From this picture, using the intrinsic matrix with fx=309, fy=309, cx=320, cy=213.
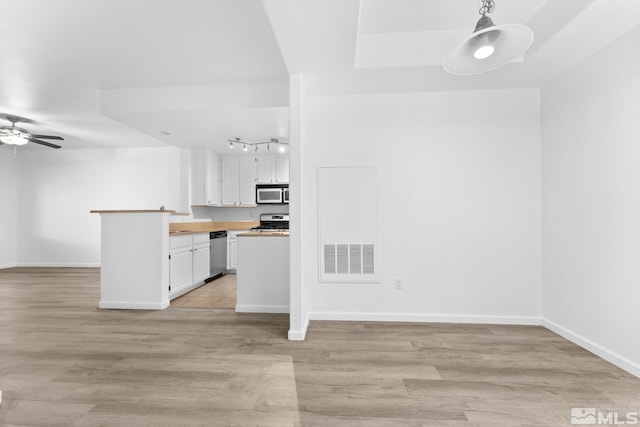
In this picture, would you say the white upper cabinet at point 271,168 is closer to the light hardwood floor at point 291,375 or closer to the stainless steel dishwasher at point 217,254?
the stainless steel dishwasher at point 217,254

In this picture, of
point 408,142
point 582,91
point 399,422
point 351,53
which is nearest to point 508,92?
point 582,91

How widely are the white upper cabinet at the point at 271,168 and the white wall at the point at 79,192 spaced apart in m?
1.93

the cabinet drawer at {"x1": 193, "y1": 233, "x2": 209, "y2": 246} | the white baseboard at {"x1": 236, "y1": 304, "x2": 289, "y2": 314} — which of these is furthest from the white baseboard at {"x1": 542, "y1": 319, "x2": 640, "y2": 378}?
the cabinet drawer at {"x1": 193, "y1": 233, "x2": 209, "y2": 246}

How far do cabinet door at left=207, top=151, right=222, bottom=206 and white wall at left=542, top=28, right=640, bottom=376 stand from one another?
514 cm

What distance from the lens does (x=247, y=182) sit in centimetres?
629

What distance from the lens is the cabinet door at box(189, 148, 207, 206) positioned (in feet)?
18.9

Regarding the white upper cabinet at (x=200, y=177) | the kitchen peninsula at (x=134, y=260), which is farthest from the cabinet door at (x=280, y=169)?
the kitchen peninsula at (x=134, y=260)

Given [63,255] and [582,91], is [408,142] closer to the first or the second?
[582,91]

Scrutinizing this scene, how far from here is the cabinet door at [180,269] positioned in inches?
161

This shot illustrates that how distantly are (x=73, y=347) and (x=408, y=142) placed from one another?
3.64 m

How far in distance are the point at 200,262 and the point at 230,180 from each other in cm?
198

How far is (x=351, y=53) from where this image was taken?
2.49 m

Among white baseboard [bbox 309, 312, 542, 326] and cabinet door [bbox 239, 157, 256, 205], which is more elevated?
cabinet door [bbox 239, 157, 256, 205]

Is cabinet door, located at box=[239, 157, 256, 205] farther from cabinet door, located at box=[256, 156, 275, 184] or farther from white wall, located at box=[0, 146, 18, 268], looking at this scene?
white wall, located at box=[0, 146, 18, 268]
